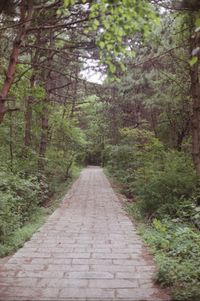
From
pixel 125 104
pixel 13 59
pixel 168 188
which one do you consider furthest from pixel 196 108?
pixel 125 104

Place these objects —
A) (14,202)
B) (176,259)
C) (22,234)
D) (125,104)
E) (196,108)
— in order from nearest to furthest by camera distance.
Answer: (176,259), (22,234), (14,202), (196,108), (125,104)

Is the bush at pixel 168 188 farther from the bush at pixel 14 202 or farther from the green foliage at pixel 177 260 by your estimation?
the bush at pixel 14 202

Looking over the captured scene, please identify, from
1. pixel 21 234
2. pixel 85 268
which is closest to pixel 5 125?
pixel 21 234

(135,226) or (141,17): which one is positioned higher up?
(141,17)

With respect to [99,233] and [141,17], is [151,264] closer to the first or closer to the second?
[99,233]

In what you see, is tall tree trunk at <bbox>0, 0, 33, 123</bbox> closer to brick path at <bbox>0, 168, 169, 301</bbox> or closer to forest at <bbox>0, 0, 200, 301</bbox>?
forest at <bbox>0, 0, 200, 301</bbox>

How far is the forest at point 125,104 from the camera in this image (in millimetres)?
4098

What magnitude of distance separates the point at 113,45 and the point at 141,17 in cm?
37

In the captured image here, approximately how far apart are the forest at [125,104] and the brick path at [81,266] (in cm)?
29

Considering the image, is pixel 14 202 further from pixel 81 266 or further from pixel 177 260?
pixel 177 260

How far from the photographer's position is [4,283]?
461 centimetres

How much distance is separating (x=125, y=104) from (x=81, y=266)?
16.5 metres

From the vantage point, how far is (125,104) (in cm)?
2122

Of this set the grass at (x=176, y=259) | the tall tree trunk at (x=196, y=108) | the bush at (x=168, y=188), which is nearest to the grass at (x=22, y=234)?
the grass at (x=176, y=259)
